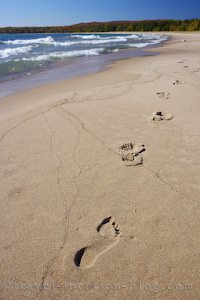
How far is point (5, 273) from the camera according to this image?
5.73 ft

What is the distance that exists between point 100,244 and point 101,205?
0.40m

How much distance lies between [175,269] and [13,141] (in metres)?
2.57

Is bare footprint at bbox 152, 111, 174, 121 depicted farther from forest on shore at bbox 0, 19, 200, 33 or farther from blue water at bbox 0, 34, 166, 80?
forest on shore at bbox 0, 19, 200, 33

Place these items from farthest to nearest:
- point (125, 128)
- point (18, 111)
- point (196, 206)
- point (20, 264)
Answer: point (18, 111) → point (125, 128) → point (196, 206) → point (20, 264)

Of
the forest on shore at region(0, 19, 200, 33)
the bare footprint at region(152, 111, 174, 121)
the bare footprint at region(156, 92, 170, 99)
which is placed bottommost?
the forest on shore at region(0, 19, 200, 33)

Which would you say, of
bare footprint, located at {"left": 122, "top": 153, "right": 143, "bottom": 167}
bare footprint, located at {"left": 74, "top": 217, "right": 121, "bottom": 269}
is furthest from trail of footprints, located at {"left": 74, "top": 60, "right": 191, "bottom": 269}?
bare footprint, located at {"left": 122, "top": 153, "right": 143, "bottom": 167}

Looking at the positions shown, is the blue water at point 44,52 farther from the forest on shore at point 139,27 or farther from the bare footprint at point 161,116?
the forest on shore at point 139,27

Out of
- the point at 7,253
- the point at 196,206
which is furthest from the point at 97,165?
the point at 7,253

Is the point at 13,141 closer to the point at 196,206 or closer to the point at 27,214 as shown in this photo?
the point at 27,214

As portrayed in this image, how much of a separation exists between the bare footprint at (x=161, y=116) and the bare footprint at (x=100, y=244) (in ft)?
6.96

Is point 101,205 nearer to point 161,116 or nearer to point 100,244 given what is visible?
point 100,244

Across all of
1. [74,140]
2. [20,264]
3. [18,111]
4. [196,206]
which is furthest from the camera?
[18,111]

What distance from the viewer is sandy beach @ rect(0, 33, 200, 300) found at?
5.45ft

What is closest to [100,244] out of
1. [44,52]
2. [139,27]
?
[44,52]
